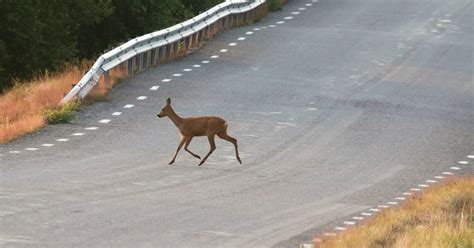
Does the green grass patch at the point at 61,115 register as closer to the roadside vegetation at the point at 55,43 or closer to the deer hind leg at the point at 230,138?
the roadside vegetation at the point at 55,43

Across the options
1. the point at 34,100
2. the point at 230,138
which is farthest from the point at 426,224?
the point at 34,100

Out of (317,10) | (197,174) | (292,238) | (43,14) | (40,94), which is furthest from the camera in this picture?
(317,10)

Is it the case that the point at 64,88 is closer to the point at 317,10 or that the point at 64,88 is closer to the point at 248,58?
the point at 248,58

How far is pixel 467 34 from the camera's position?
134ft

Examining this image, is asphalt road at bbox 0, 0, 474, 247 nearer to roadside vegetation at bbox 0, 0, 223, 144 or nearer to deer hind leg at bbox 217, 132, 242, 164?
deer hind leg at bbox 217, 132, 242, 164

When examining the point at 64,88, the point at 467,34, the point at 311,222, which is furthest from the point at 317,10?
the point at 311,222

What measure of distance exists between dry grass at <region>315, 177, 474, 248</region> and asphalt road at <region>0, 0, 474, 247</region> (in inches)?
24.0

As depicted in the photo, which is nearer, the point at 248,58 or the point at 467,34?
the point at 248,58

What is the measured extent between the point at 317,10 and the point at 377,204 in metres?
23.9

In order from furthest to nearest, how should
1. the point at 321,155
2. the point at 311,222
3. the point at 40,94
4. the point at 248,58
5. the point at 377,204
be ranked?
the point at 248,58
the point at 40,94
the point at 321,155
the point at 377,204
the point at 311,222

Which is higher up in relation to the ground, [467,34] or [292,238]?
[292,238]

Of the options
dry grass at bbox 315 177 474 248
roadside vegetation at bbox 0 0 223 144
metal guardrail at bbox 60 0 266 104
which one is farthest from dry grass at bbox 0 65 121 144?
dry grass at bbox 315 177 474 248

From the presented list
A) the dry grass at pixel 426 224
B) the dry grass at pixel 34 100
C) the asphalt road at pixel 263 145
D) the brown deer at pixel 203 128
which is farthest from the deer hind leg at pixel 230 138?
the dry grass at pixel 34 100

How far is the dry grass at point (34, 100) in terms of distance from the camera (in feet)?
Answer: 85.0
